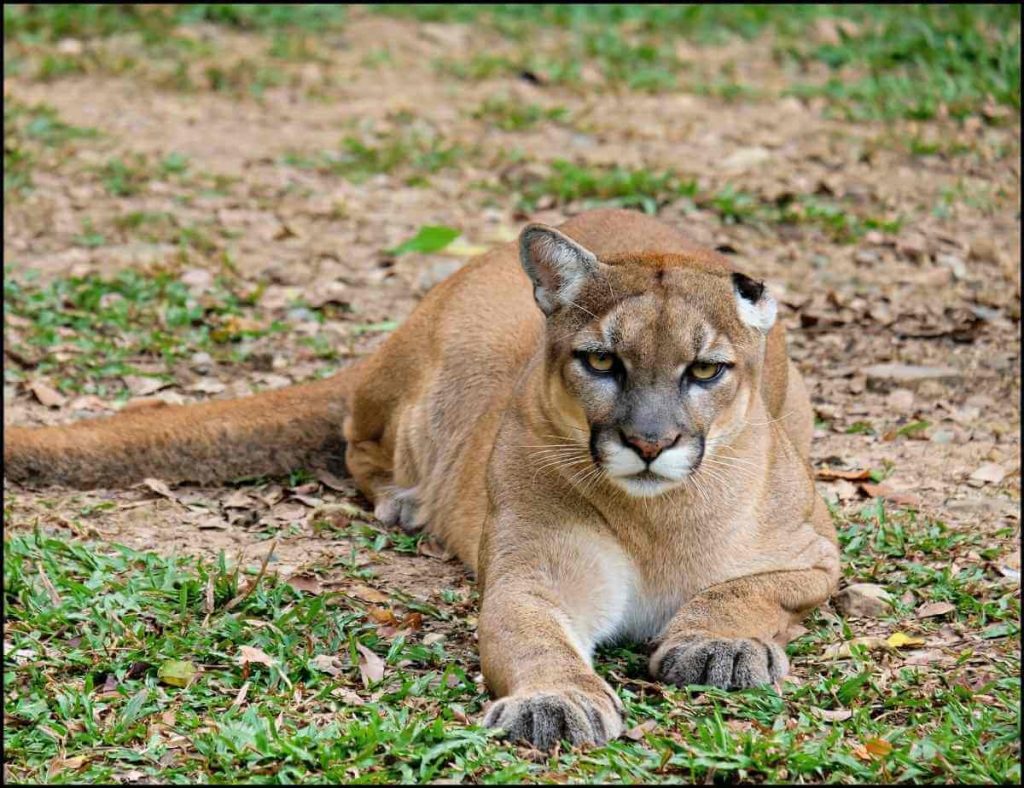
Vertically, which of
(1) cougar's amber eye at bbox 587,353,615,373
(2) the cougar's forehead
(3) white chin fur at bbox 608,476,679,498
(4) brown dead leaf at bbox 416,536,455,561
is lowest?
(4) brown dead leaf at bbox 416,536,455,561

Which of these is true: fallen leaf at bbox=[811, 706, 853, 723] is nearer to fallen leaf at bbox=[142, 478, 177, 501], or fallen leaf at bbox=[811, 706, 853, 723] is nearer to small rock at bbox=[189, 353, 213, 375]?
fallen leaf at bbox=[142, 478, 177, 501]

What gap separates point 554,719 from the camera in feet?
12.1

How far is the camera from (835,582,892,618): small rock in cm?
470

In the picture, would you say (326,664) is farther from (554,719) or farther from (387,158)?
(387,158)

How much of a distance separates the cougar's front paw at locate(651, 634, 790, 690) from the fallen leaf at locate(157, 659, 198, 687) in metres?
1.27

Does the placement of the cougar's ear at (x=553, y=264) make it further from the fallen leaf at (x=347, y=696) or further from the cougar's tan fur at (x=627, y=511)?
the fallen leaf at (x=347, y=696)

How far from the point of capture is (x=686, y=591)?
4.45 metres

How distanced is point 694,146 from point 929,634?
5.30 meters

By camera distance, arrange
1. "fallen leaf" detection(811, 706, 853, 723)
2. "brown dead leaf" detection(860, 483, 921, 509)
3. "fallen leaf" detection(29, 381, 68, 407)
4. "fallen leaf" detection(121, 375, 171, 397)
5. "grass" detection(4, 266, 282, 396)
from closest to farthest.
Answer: "fallen leaf" detection(811, 706, 853, 723) < "brown dead leaf" detection(860, 483, 921, 509) < "fallen leaf" detection(29, 381, 68, 407) < "fallen leaf" detection(121, 375, 171, 397) < "grass" detection(4, 266, 282, 396)

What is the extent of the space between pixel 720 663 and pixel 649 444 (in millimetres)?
626

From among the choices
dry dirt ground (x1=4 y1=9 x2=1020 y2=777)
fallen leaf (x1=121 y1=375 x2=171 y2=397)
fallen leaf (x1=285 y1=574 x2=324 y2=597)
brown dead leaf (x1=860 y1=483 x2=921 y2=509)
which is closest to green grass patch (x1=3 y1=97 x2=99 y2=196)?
dry dirt ground (x1=4 y1=9 x2=1020 y2=777)

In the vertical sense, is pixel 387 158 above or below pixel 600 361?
below

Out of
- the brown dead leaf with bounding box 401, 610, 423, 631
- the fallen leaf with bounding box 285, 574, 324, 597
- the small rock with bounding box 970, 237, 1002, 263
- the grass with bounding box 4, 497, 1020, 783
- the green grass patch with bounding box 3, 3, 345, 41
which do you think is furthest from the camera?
the green grass patch with bounding box 3, 3, 345, 41

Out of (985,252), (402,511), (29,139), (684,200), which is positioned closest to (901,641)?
(402,511)
